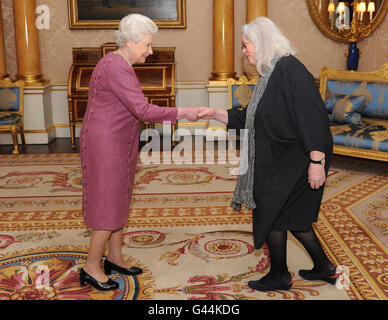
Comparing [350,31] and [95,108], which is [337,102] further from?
[95,108]

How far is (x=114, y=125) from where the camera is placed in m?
2.73

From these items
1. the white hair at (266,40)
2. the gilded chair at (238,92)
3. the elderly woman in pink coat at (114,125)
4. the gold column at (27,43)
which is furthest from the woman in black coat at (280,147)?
the gold column at (27,43)

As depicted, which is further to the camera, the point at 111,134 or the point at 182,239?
the point at 182,239

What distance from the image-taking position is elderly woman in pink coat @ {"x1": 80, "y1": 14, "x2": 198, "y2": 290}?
2678mm

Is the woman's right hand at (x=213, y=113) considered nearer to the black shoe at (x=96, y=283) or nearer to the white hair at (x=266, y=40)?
the white hair at (x=266, y=40)

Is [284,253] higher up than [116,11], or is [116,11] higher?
[116,11]

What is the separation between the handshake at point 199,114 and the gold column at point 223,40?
4.73 metres

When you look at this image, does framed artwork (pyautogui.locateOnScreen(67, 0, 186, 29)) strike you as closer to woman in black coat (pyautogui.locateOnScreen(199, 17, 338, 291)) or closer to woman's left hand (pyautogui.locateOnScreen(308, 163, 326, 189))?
woman in black coat (pyautogui.locateOnScreen(199, 17, 338, 291))

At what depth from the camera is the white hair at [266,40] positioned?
2.59m

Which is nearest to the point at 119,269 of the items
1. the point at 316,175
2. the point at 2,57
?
the point at 316,175

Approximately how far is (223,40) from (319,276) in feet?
17.2

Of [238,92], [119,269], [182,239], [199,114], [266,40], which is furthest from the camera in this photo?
[238,92]

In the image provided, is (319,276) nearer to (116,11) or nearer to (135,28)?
(135,28)

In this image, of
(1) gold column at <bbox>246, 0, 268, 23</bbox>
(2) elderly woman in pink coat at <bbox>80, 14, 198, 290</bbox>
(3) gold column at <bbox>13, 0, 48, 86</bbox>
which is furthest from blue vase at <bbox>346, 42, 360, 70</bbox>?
(2) elderly woman in pink coat at <bbox>80, 14, 198, 290</bbox>
